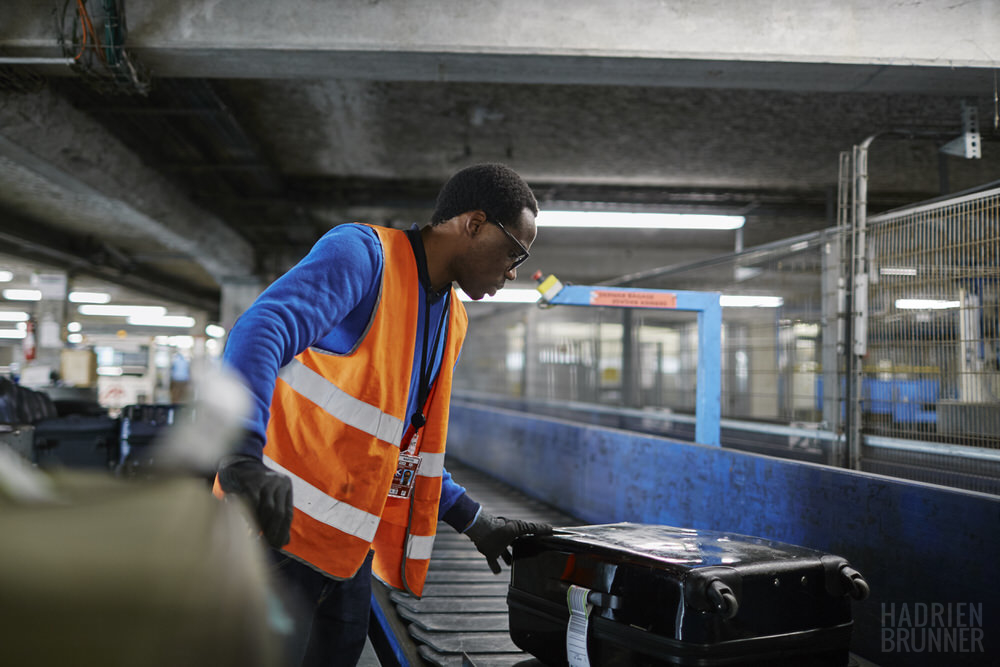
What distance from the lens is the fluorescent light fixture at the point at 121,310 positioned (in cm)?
2730

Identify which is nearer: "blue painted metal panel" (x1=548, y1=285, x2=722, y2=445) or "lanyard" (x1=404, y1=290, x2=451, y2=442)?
"lanyard" (x1=404, y1=290, x2=451, y2=442)

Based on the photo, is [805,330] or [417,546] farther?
[805,330]

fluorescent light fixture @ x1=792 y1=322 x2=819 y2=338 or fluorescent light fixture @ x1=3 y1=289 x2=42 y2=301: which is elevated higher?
fluorescent light fixture @ x1=3 y1=289 x2=42 y2=301

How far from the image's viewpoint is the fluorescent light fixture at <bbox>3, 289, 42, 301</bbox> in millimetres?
22197

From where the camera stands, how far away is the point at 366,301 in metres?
1.53

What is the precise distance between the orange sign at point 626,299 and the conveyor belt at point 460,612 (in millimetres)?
1749

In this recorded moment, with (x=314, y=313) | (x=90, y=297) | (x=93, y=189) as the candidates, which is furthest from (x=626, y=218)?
(x=90, y=297)

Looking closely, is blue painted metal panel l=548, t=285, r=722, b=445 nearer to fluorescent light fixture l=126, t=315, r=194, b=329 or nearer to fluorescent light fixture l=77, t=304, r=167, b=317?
fluorescent light fixture l=77, t=304, r=167, b=317

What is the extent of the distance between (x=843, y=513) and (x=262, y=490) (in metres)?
2.56

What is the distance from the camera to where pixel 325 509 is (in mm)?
1511

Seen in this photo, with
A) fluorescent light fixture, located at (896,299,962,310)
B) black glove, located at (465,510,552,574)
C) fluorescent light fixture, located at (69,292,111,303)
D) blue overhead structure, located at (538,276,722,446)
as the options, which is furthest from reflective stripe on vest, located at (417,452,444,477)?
fluorescent light fixture, located at (69,292,111,303)

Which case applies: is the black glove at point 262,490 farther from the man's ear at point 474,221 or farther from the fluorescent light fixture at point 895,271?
the fluorescent light fixture at point 895,271

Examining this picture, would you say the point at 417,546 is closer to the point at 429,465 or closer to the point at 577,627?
the point at 429,465

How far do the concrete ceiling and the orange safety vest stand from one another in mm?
4200
